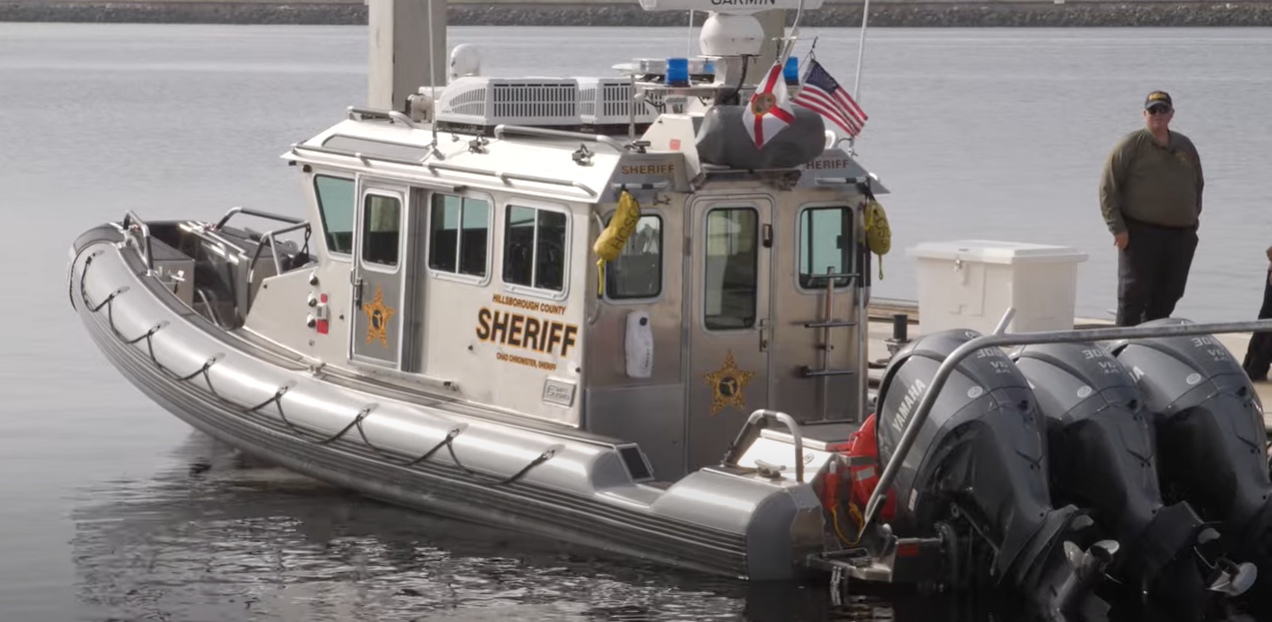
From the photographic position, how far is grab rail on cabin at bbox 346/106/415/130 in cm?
1125

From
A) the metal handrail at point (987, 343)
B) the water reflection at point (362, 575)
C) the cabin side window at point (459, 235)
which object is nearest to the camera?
the metal handrail at point (987, 343)

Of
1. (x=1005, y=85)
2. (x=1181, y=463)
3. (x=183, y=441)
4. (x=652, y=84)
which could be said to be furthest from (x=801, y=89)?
(x=1005, y=85)

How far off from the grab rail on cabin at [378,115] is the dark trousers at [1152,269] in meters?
4.22

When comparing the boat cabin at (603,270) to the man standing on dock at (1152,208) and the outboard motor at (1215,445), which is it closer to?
the outboard motor at (1215,445)

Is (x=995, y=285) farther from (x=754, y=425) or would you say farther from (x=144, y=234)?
(x=144, y=234)

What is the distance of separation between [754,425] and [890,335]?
4.47m

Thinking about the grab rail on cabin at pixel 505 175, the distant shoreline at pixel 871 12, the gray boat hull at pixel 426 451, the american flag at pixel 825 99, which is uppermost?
the distant shoreline at pixel 871 12

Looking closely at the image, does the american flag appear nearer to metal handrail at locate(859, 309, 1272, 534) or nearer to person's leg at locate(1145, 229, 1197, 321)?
metal handrail at locate(859, 309, 1272, 534)

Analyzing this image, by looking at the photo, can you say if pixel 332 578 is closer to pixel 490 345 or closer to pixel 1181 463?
pixel 490 345

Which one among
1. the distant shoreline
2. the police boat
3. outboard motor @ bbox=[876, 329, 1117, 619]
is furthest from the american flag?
the distant shoreline

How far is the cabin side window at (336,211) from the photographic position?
36.9 feet

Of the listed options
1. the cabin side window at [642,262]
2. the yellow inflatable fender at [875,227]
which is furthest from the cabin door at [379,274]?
the yellow inflatable fender at [875,227]

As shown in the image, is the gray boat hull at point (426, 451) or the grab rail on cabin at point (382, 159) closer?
the gray boat hull at point (426, 451)

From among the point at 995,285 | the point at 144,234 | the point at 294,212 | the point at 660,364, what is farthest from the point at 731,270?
the point at 294,212
